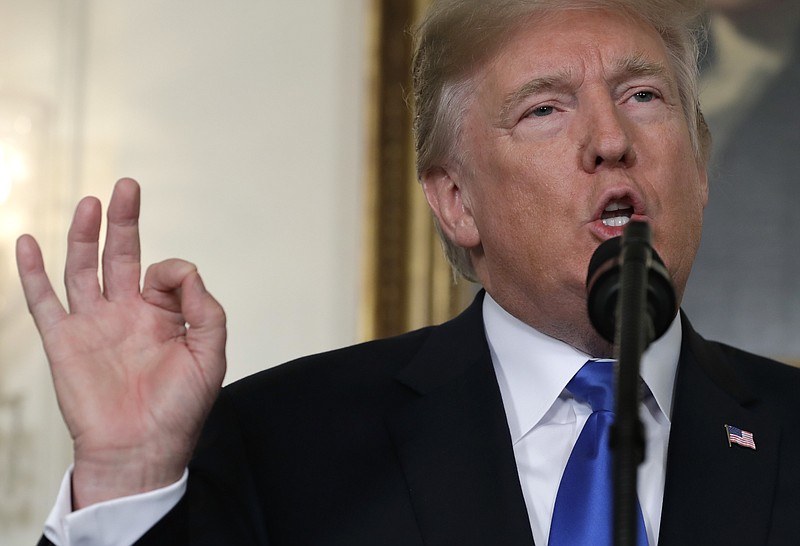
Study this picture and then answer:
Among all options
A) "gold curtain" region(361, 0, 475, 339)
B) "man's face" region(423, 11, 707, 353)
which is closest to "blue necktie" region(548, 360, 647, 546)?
"man's face" region(423, 11, 707, 353)

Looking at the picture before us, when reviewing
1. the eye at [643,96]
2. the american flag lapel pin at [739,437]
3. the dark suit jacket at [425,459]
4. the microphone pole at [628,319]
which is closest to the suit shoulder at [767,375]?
the dark suit jacket at [425,459]

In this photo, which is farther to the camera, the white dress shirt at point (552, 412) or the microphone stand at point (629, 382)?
the white dress shirt at point (552, 412)

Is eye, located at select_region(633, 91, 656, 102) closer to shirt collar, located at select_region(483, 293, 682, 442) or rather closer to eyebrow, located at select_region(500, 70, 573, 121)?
eyebrow, located at select_region(500, 70, 573, 121)

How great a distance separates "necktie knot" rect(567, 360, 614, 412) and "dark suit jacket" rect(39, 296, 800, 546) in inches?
4.8

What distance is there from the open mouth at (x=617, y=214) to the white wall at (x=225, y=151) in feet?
6.01

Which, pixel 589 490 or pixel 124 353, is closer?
pixel 124 353

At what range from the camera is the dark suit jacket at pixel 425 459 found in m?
1.79

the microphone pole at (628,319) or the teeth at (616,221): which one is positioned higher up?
the teeth at (616,221)

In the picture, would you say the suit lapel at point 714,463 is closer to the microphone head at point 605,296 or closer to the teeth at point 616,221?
the teeth at point 616,221

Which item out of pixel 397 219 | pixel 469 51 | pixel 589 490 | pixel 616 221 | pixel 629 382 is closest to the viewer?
pixel 629 382

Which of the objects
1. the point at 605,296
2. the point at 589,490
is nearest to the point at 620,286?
the point at 605,296

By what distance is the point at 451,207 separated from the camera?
2.29m

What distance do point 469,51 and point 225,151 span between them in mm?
1675

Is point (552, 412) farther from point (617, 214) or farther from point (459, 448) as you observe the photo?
point (617, 214)
